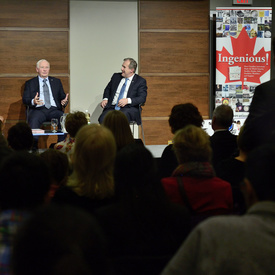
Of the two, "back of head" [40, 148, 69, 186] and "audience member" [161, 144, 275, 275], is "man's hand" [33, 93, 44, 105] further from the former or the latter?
"audience member" [161, 144, 275, 275]

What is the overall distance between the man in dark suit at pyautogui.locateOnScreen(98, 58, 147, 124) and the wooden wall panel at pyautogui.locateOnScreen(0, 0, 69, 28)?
4.61 ft

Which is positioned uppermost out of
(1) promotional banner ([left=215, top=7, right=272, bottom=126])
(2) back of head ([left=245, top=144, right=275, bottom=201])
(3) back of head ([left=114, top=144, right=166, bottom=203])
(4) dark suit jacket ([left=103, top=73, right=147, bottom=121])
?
(1) promotional banner ([left=215, top=7, right=272, bottom=126])

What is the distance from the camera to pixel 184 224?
1617mm

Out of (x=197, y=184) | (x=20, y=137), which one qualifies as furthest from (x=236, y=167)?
(x=20, y=137)

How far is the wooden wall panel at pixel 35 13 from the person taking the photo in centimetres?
743

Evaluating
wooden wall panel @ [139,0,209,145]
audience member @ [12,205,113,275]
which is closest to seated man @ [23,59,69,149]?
wooden wall panel @ [139,0,209,145]

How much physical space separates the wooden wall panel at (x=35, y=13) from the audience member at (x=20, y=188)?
21.2 feet

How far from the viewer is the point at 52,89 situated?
692 centimetres

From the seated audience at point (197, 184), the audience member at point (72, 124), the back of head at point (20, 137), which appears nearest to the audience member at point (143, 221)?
the seated audience at point (197, 184)

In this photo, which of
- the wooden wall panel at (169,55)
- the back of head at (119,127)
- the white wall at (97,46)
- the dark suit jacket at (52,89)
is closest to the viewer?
the back of head at (119,127)

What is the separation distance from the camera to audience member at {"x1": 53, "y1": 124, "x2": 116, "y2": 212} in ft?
6.15

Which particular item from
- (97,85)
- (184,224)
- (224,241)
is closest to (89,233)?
(224,241)

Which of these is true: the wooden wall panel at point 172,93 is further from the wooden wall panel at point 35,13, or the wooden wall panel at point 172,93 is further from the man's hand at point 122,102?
the wooden wall panel at point 35,13

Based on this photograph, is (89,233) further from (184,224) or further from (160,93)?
(160,93)
